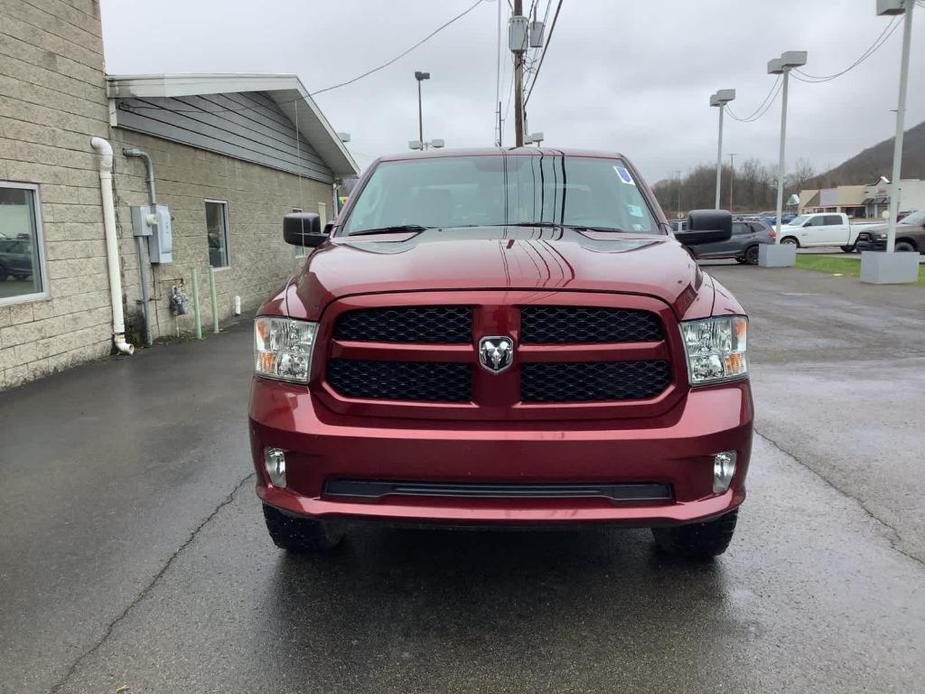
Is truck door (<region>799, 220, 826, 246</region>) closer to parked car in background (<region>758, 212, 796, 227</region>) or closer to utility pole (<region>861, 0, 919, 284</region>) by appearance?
parked car in background (<region>758, 212, 796, 227</region>)

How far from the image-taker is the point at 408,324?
2.59 m

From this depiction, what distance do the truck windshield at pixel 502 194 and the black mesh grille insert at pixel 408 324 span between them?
1.26 meters

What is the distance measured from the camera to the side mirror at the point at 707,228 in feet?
13.4

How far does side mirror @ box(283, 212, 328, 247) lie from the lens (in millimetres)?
4223

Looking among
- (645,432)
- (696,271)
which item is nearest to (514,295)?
(645,432)

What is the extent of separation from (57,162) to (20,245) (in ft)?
3.28

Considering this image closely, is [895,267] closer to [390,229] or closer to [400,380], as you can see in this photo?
[390,229]

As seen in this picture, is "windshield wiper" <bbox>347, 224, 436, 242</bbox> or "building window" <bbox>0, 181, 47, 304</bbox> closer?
"windshield wiper" <bbox>347, 224, 436, 242</bbox>

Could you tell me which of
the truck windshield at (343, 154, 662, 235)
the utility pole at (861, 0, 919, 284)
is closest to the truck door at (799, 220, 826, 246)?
the utility pole at (861, 0, 919, 284)

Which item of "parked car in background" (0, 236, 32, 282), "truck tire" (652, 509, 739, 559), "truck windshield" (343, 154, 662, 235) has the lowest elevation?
Answer: "truck tire" (652, 509, 739, 559)

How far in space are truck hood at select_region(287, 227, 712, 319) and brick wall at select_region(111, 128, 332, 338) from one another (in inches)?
270

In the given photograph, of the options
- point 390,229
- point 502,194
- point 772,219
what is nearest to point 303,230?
point 390,229

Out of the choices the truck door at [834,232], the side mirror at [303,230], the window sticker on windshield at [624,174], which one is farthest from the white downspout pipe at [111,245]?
the truck door at [834,232]

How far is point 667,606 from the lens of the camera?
9.45 ft
